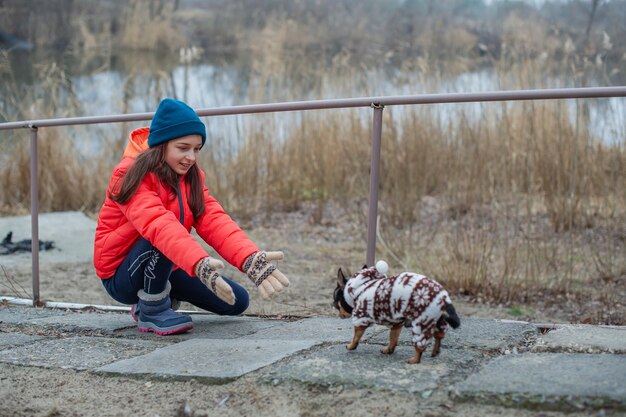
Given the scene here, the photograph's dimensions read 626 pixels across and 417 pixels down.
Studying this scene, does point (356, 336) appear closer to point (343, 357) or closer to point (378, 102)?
point (343, 357)

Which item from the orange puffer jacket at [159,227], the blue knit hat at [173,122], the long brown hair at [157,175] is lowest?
the orange puffer jacket at [159,227]

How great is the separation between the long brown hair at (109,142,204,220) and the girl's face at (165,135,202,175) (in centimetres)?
3

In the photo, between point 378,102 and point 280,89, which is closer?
point 378,102

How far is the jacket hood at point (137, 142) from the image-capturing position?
3.51 metres

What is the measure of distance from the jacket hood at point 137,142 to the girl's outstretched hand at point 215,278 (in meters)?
0.69

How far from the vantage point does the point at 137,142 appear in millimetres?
3562

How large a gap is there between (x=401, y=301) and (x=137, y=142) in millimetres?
1462

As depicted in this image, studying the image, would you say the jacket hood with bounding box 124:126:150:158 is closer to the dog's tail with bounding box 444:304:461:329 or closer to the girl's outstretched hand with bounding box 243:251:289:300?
the girl's outstretched hand with bounding box 243:251:289:300

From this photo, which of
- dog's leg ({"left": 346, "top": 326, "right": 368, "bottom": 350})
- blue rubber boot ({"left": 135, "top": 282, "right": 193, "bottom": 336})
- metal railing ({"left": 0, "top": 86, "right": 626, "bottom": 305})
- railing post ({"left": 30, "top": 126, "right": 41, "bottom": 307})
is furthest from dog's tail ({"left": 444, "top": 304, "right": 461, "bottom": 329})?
railing post ({"left": 30, "top": 126, "right": 41, "bottom": 307})

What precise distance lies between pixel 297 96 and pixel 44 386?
6.51m

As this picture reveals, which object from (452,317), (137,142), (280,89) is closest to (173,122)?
(137,142)

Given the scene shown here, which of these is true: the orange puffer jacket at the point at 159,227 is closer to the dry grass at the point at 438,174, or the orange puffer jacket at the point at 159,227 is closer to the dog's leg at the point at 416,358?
the dog's leg at the point at 416,358

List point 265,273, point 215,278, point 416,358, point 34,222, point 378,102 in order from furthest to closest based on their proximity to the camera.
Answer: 1. point 34,222
2. point 378,102
3. point 265,273
4. point 215,278
5. point 416,358

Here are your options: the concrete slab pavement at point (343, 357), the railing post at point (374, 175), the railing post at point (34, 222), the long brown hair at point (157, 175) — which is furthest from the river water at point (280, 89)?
the long brown hair at point (157, 175)
